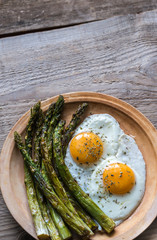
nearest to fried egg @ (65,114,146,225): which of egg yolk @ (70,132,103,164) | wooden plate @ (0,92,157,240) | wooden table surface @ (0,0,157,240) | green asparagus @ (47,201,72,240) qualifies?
egg yolk @ (70,132,103,164)

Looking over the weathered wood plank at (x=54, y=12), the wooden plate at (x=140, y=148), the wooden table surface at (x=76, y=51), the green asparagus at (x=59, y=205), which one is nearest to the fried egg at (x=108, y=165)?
the wooden plate at (x=140, y=148)

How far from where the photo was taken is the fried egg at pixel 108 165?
13.7 ft

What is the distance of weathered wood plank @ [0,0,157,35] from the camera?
5086 mm

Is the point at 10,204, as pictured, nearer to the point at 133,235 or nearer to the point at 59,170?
the point at 59,170

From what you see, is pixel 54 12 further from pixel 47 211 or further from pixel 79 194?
pixel 47 211

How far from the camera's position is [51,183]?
13.9 feet

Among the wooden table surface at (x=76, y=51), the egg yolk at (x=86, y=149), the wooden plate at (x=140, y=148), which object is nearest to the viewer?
the wooden plate at (x=140, y=148)

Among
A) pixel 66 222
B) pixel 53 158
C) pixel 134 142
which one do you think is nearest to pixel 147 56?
pixel 134 142

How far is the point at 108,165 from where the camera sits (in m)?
4.29

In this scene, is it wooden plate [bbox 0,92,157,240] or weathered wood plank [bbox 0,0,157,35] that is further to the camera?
weathered wood plank [bbox 0,0,157,35]

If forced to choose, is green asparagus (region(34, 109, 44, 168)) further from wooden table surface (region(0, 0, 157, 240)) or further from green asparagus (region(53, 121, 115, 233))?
wooden table surface (region(0, 0, 157, 240))

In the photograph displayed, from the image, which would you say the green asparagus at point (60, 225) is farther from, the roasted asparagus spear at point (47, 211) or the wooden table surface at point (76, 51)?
the wooden table surface at point (76, 51)

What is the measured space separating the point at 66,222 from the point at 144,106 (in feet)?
7.27

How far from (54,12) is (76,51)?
84 cm
